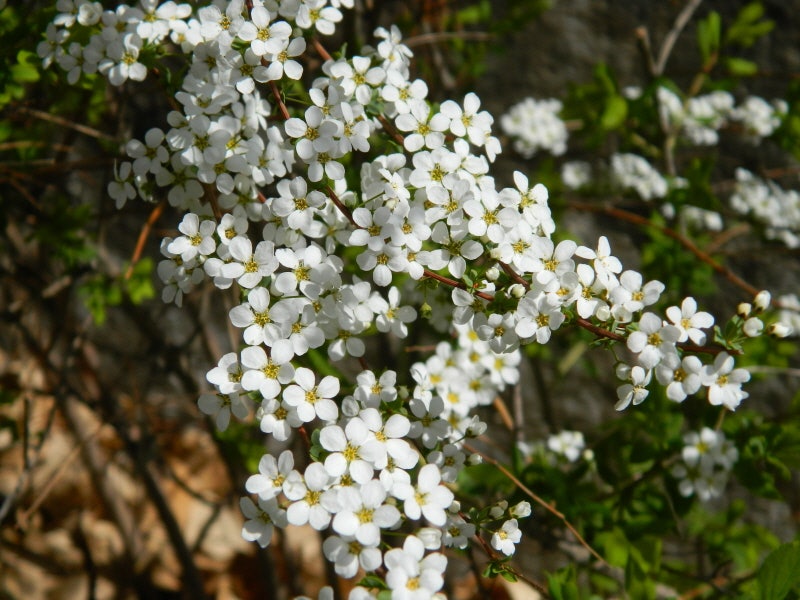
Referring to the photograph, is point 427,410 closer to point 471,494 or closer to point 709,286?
point 471,494

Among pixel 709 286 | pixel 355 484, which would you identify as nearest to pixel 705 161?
pixel 709 286

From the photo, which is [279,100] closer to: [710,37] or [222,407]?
[222,407]

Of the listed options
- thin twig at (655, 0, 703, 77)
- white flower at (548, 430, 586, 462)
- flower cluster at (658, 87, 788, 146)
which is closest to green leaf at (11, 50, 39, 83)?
white flower at (548, 430, 586, 462)

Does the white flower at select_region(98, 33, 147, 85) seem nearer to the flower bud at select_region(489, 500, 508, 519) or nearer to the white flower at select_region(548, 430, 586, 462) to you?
the flower bud at select_region(489, 500, 508, 519)

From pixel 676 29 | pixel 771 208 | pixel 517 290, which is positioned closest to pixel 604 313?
pixel 517 290

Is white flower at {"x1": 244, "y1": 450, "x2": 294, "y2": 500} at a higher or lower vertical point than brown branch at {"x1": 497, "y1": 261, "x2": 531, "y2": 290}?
lower
